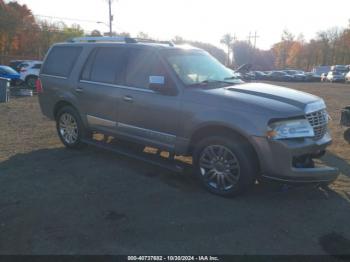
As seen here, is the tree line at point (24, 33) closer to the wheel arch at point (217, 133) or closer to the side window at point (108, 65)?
the side window at point (108, 65)

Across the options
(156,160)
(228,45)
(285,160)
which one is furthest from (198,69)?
(228,45)

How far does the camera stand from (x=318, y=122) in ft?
15.1

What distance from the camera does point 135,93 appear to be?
5.44 m

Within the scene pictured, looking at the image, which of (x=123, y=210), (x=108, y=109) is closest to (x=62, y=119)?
(x=108, y=109)

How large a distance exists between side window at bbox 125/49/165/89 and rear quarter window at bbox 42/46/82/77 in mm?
1434

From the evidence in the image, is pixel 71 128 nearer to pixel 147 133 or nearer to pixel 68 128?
pixel 68 128

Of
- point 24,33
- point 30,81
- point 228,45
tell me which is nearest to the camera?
point 30,81

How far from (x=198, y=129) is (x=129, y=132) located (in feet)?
4.52

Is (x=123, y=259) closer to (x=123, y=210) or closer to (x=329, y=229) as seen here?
(x=123, y=210)

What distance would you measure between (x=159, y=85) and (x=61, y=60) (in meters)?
2.81

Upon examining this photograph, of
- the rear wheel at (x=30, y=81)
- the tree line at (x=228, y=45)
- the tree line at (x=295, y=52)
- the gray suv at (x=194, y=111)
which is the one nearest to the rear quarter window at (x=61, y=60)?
the gray suv at (x=194, y=111)

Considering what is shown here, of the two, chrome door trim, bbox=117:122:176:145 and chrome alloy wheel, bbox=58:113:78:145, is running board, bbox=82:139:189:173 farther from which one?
chrome alloy wheel, bbox=58:113:78:145

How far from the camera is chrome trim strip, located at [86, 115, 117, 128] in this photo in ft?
19.5

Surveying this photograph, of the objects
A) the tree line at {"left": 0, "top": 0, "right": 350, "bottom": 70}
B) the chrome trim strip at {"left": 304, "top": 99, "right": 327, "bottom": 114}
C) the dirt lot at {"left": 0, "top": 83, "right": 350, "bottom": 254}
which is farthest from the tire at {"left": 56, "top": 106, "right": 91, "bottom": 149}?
the tree line at {"left": 0, "top": 0, "right": 350, "bottom": 70}
